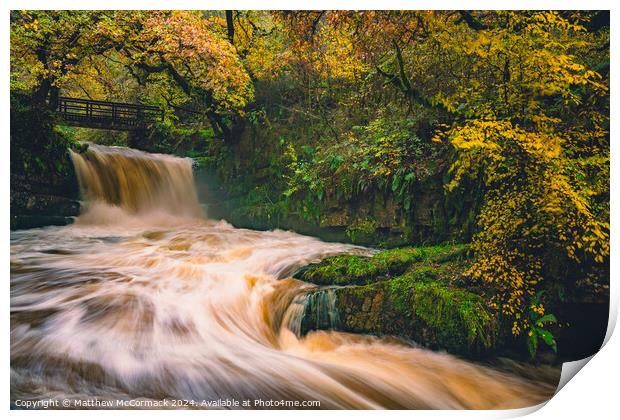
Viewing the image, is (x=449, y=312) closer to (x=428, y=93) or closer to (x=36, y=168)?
(x=428, y=93)

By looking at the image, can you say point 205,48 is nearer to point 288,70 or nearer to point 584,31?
point 288,70

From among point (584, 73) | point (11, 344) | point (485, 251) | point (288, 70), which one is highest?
point (288, 70)

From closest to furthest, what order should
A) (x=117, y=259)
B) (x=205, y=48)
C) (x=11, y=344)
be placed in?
(x=11, y=344), (x=117, y=259), (x=205, y=48)

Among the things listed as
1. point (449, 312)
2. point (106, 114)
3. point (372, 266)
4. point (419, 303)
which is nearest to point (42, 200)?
point (106, 114)

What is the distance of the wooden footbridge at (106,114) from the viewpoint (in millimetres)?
3877

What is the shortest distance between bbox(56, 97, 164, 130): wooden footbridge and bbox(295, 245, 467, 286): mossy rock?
7.91 ft

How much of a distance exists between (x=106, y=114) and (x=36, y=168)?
0.85m

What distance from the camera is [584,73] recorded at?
3408 mm

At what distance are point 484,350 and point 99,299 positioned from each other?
10.6 ft

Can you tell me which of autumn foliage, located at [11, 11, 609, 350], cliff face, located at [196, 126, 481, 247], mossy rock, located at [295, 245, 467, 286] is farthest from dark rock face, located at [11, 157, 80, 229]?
mossy rock, located at [295, 245, 467, 286]

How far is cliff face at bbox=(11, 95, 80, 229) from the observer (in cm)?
366

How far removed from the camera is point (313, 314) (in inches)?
139

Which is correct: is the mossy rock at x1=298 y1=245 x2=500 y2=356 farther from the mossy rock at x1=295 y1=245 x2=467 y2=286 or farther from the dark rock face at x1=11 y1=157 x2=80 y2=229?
A: the dark rock face at x1=11 y1=157 x2=80 y2=229
